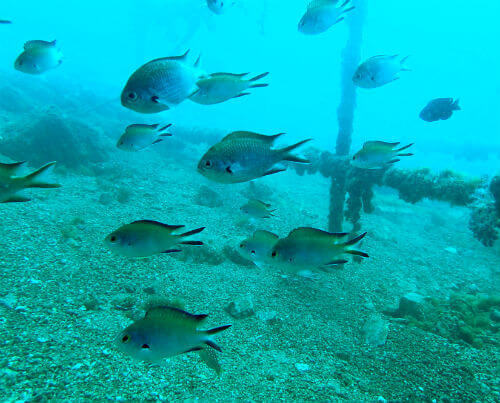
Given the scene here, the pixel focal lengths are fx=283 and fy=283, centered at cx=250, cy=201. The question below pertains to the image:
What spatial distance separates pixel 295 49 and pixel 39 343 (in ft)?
666

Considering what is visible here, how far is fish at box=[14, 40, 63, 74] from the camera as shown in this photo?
4234 millimetres

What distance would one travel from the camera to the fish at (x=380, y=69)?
4.23 meters

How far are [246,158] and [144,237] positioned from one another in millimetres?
1087

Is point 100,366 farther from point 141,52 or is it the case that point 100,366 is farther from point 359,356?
point 141,52

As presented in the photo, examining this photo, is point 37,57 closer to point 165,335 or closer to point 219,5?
point 219,5

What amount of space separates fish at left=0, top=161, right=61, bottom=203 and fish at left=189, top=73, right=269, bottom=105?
1550 mm

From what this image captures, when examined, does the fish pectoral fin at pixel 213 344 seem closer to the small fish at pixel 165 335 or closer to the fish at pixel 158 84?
the small fish at pixel 165 335

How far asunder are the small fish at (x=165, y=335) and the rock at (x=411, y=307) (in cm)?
418

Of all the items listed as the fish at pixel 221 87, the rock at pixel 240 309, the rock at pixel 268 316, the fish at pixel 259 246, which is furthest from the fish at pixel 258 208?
the fish at pixel 221 87

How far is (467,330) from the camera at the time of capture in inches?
164

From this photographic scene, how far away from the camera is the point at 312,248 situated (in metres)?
2.44

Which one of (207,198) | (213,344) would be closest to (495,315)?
(213,344)

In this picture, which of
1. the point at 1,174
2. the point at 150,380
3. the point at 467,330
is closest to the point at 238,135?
the point at 1,174

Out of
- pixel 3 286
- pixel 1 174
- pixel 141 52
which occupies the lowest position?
pixel 3 286
